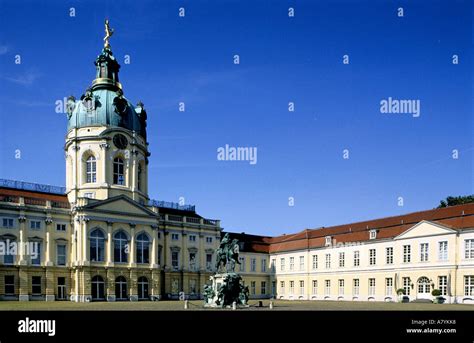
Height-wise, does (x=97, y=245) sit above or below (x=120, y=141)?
below

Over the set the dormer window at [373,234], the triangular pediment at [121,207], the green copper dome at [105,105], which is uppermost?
the green copper dome at [105,105]

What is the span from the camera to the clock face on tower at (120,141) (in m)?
54.1

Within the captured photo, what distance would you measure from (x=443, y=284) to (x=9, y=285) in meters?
40.0

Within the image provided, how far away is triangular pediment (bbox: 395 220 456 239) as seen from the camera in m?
43.3

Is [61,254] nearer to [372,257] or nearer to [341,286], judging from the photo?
[341,286]

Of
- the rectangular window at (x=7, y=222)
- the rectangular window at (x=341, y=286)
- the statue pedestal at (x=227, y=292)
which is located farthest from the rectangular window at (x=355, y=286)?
the rectangular window at (x=7, y=222)

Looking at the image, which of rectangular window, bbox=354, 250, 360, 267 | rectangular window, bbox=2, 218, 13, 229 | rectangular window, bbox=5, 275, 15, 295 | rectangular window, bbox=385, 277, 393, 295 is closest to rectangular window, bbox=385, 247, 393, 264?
rectangular window, bbox=385, 277, 393, 295

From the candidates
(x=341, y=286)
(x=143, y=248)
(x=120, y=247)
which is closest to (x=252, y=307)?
(x=120, y=247)

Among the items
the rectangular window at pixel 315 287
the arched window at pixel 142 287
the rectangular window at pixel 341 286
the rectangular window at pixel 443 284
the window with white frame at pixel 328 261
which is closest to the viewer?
the rectangular window at pixel 443 284

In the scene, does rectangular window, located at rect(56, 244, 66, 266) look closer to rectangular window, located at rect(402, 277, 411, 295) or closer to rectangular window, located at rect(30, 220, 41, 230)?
rectangular window, located at rect(30, 220, 41, 230)

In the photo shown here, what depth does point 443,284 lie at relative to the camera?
4300cm

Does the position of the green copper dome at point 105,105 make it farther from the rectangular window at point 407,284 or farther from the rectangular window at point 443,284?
the rectangular window at point 443,284

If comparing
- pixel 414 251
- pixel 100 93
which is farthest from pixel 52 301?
pixel 414 251

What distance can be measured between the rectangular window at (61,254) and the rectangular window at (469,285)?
3793cm
